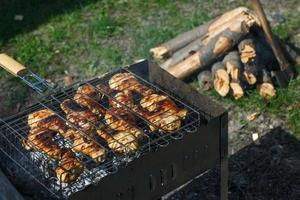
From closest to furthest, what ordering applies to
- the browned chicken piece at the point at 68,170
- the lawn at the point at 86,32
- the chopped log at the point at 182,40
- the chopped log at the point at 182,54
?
the browned chicken piece at the point at 68,170, the chopped log at the point at 182,54, the chopped log at the point at 182,40, the lawn at the point at 86,32

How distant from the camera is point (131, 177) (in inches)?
134

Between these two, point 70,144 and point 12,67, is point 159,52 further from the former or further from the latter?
point 70,144

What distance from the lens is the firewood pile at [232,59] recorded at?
18.7 feet

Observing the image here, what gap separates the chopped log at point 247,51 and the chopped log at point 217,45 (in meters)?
0.08

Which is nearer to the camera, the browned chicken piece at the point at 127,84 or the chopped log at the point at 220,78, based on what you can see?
the browned chicken piece at the point at 127,84

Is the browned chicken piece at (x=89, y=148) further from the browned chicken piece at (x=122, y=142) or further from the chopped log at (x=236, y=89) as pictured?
the chopped log at (x=236, y=89)

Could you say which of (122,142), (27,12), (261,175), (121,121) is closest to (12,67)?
(121,121)

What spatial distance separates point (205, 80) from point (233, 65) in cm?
38

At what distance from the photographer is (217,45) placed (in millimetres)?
5777

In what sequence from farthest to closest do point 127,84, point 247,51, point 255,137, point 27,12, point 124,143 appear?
point 27,12 < point 247,51 < point 255,137 < point 127,84 < point 124,143

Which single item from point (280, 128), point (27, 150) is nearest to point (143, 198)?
point (27, 150)

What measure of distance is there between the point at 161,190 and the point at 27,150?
839mm

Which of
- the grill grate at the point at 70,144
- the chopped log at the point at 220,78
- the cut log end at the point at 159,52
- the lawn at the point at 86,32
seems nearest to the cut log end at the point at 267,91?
the lawn at the point at 86,32

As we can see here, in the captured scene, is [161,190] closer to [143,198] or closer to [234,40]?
[143,198]
